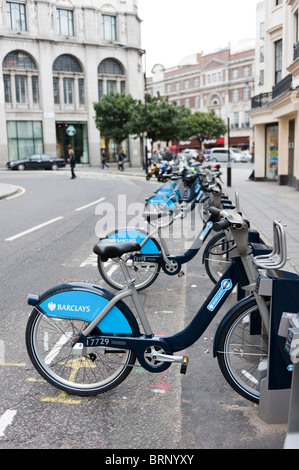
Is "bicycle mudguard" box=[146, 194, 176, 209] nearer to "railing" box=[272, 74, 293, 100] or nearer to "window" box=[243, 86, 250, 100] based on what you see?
"railing" box=[272, 74, 293, 100]

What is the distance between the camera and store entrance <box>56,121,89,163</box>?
2041 inches

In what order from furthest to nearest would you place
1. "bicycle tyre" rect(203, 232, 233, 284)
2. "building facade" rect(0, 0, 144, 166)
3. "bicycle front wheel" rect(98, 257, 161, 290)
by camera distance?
"building facade" rect(0, 0, 144, 166)
"bicycle front wheel" rect(98, 257, 161, 290)
"bicycle tyre" rect(203, 232, 233, 284)

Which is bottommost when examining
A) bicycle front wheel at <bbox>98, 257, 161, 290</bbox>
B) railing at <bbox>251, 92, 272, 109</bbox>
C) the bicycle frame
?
bicycle front wheel at <bbox>98, 257, 161, 290</bbox>

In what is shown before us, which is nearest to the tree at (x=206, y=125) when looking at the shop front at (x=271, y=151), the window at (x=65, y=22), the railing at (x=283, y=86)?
the window at (x=65, y=22)

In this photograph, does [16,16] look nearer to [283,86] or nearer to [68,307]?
[283,86]

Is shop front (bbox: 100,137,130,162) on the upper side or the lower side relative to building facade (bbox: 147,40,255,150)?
lower

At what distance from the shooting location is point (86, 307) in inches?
136

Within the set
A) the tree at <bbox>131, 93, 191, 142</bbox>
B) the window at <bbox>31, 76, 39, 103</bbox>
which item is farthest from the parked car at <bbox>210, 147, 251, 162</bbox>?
the window at <bbox>31, 76, 39, 103</bbox>

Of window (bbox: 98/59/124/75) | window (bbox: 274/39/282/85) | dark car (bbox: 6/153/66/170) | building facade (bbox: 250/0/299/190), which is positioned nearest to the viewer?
building facade (bbox: 250/0/299/190)

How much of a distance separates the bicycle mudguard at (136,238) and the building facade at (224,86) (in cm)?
7348

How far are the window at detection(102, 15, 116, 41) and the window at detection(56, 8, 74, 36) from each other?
3.56 m

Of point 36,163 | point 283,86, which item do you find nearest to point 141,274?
point 283,86

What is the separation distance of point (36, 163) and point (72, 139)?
9648 mm

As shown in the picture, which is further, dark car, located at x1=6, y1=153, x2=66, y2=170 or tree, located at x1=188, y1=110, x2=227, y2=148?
tree, located at x1=188, y1=110, x2=227, y2=148
